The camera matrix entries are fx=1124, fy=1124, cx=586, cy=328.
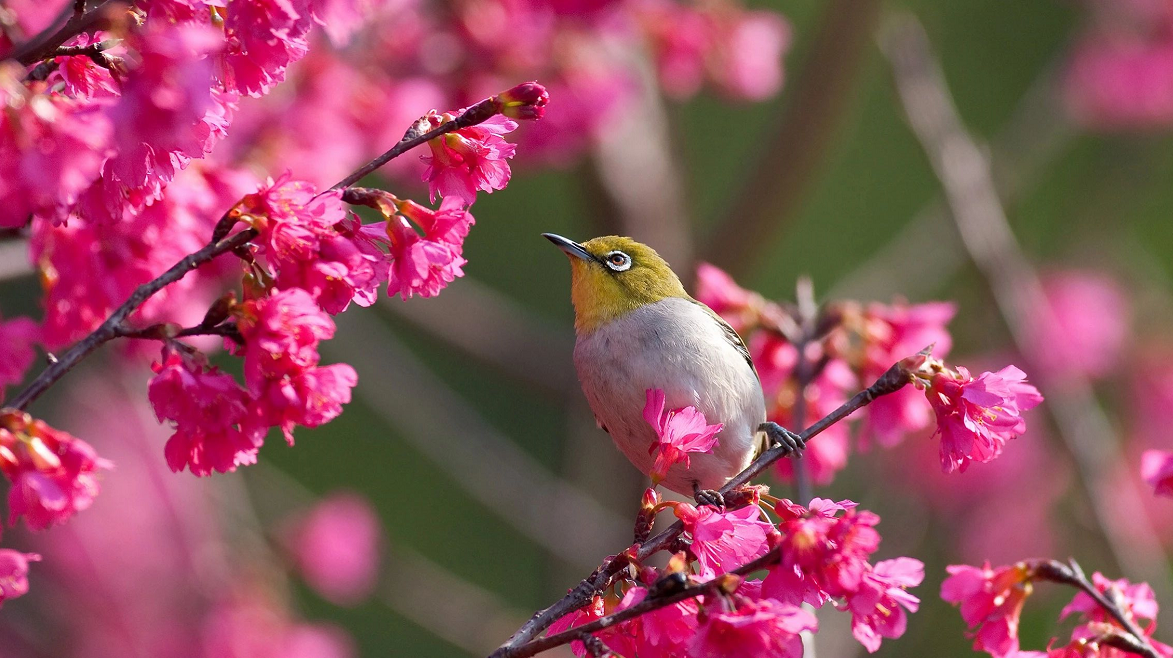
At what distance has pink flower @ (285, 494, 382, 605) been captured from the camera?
16.0ft

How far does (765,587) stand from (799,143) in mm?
3264

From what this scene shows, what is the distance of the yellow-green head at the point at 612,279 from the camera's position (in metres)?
2.82

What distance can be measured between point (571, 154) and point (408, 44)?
0.77 meters

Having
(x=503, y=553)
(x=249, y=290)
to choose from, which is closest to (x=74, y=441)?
(x=249, y=290)

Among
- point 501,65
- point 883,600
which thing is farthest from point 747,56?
point 883,600

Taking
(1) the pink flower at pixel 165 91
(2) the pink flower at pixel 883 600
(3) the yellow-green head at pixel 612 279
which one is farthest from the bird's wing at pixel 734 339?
(1) the pink flower at pixel 165 91

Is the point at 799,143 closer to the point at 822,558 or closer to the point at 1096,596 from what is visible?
the point at 1096,596

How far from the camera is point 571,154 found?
4535 millimetres

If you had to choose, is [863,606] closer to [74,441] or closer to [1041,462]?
[74,441]

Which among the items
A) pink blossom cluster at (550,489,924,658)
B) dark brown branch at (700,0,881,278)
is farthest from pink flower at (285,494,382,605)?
pink blossom cluster at (550,489,924,658)

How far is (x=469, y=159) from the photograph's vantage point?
171cm

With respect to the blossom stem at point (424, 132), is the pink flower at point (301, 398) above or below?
below

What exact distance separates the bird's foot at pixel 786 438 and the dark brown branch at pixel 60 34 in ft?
4.01

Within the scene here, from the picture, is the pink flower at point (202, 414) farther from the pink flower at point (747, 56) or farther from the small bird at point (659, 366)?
the pink flower at point (747, 56)
